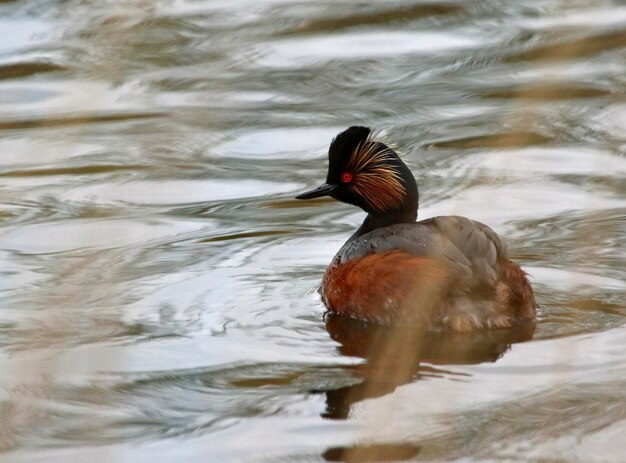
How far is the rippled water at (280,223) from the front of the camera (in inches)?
208

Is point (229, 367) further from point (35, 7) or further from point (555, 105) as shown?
point (35, 7)

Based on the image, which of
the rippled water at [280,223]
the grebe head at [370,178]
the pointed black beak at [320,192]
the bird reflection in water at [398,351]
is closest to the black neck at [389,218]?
the grebe head at [370,178]

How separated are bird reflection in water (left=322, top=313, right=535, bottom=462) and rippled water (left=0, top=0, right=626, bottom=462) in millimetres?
20

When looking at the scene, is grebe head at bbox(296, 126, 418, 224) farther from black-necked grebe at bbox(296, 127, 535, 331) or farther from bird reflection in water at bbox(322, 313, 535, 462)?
bird reflection in water at bbox(322, 313, 535, 462)

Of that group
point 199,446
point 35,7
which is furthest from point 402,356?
point 35,7

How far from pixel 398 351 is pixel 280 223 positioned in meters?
2.16

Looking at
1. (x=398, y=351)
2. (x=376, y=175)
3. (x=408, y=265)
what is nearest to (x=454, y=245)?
(x=408, y=265)

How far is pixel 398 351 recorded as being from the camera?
664 centimetres

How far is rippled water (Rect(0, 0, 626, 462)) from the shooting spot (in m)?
5.29

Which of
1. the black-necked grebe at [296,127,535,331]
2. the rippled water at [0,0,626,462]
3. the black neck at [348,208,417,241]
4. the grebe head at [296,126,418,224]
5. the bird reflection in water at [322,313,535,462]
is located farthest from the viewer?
the black neck at [348,208,417,241]

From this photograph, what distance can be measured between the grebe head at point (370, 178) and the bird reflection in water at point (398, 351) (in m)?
0.82

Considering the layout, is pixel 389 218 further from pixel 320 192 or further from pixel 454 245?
pixel 454 245

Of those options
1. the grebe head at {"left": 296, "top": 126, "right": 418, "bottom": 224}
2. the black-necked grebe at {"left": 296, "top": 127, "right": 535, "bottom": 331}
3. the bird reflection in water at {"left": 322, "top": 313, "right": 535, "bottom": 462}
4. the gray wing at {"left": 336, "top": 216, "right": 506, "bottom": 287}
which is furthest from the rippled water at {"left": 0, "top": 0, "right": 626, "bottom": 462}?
the grebe head at {"left": 296, "top": 126, "right": 418, "bottom": 224}

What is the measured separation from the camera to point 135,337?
6.62 meters
